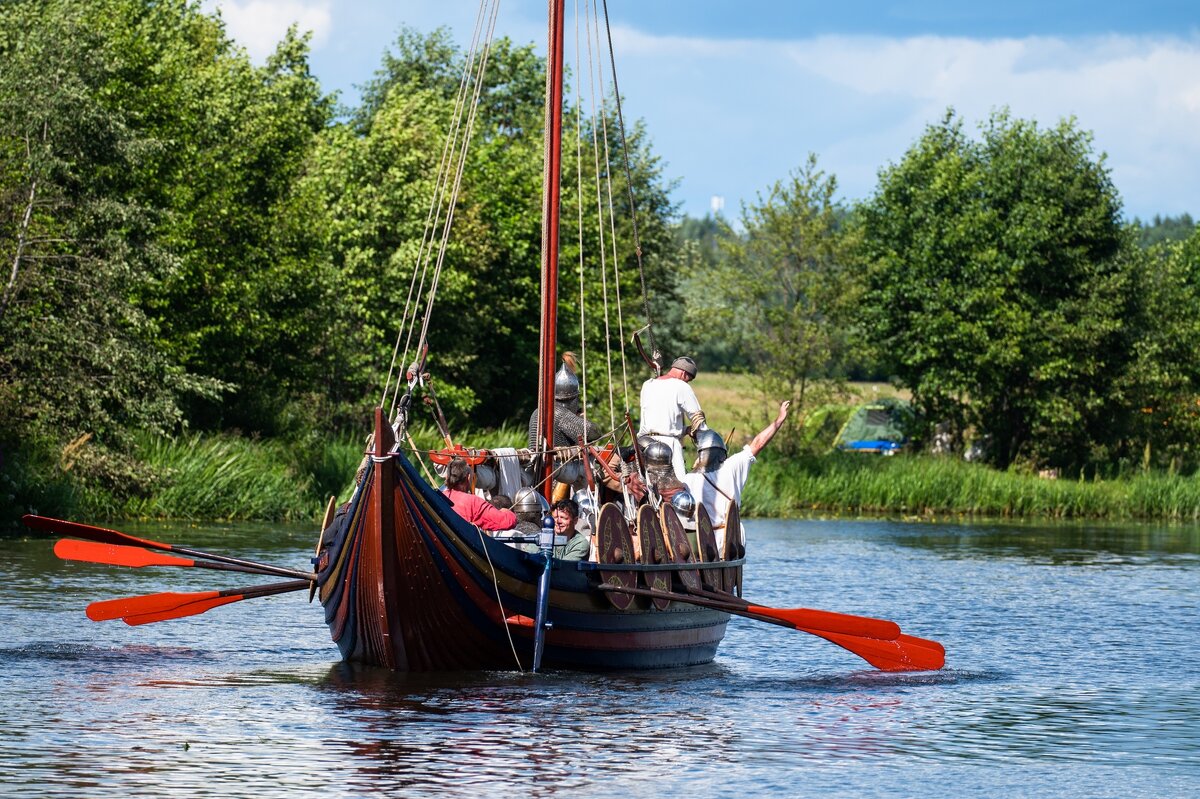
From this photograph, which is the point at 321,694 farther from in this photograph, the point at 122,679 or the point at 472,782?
the point at 472,782

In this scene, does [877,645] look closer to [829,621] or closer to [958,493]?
[829,621]

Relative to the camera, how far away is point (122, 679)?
1619cm

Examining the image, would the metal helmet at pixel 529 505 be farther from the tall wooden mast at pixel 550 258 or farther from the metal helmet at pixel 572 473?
the metal helmet at pixel 572 473

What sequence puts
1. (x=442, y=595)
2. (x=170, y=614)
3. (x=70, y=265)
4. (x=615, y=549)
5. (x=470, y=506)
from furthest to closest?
(x=70, y=265) → (x=170, y=614) → (x=615, y=549) → (x=470, y=506) → (x=442, y=595)

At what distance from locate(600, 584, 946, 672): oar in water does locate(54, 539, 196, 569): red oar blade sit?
4.72 meters

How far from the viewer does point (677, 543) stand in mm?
17234

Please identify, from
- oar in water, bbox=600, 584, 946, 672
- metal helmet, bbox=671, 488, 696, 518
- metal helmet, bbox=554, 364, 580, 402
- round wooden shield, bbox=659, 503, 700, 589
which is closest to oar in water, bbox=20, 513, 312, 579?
metal helmet, bbox=554, 364, 580, 402

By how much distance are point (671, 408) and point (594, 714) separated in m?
4.38

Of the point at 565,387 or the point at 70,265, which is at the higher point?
the point at 70,265

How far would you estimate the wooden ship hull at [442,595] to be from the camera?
15.1m

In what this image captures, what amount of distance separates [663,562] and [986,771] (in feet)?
14.8

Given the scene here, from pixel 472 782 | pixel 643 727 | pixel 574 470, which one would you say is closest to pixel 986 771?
pixel 643 727

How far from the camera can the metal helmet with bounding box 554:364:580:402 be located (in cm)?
1855

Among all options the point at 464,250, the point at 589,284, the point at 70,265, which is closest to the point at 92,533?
the point at 70,265
